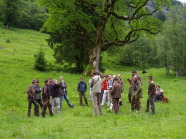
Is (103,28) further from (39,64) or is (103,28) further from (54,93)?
(54,93)

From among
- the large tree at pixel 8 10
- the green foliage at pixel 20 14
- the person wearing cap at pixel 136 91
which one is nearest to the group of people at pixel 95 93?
the person wearing cap at pixel 136 91

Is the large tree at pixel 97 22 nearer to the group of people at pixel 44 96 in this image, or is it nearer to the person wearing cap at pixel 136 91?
the group of people at pixel 44 96

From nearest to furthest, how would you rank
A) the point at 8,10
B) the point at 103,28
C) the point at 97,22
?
the point at 103,28 < the point at 97,22 < the point at 8,10

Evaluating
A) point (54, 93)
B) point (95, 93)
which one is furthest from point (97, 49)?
point (95, 93)

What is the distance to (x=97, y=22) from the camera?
123 feet

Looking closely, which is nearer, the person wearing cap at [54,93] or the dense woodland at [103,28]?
the person wearing cap at [54,93]

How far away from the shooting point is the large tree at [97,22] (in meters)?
33.4

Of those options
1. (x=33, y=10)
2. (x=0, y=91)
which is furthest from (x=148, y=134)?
(x=33, y=10)

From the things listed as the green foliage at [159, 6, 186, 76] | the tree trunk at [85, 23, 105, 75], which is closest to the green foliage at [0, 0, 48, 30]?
the green foliage at [159, 6, 186, 76]

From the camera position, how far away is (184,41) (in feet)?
169

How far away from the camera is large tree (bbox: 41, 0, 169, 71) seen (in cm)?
3338

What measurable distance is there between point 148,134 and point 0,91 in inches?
593

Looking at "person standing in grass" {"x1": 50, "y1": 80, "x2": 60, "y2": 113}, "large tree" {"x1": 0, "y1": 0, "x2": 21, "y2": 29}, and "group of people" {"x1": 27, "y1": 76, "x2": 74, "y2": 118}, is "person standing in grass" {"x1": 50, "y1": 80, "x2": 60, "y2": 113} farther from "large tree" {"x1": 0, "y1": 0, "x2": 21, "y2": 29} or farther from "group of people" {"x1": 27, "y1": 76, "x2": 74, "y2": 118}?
"large tree" {"x1": 0, "y1": 0, "x2": 21, "y2": 29}

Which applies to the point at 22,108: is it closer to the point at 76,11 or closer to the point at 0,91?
the point at 0,91
